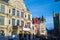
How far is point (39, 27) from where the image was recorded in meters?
55.7

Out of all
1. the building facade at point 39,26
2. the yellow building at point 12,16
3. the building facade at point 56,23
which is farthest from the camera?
the building facade at point 56,23

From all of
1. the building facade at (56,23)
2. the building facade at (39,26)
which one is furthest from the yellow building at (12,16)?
the building facade at (56,23)

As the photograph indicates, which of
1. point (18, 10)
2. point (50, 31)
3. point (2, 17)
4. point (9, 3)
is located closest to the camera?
point (2, 17)

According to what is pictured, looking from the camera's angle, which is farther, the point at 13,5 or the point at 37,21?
the point at 37,21

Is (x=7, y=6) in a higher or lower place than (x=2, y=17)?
higher

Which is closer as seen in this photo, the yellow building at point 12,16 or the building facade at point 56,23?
the yellow building at point 12,16

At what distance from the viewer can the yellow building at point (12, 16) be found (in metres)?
35.6

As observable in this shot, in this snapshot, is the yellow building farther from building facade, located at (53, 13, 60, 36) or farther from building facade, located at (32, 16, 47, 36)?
building facade, located at (53, 13, 60, 36)

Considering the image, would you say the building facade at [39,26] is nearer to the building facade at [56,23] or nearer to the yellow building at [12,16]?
the building facade at [56,23]

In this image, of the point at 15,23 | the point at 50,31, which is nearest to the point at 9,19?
the point at 15,23

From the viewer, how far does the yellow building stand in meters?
35.6

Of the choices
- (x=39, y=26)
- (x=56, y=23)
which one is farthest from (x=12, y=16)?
(x=56, y=23)

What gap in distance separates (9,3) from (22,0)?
5.92 metres

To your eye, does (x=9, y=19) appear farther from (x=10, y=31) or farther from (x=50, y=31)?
(x=50, y=31)
